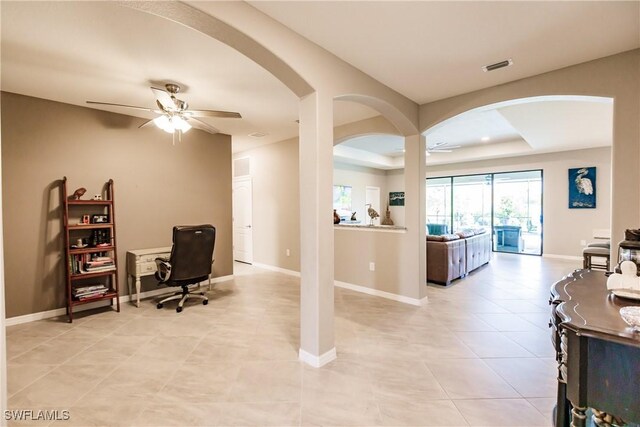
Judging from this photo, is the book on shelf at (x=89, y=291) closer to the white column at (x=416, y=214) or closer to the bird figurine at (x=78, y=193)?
the bird figurine at (x=78, y=193)

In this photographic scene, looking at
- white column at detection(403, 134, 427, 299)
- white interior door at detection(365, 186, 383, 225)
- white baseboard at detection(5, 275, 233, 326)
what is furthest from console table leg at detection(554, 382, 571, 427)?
white interior door at detection(365, 186, 383, 225)

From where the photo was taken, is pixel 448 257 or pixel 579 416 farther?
pixel 448 257

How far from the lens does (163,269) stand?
3.83 meters

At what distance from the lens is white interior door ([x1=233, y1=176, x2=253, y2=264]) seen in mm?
6641

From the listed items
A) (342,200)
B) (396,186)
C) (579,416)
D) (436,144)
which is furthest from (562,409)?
(396,186)

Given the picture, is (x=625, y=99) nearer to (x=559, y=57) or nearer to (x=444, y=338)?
(x=559, y=57)

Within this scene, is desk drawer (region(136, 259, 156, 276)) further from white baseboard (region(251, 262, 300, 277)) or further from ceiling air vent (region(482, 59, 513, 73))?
ceiling air vent (region(482, 59, 513, 73))

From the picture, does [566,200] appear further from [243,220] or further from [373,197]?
[243,220]

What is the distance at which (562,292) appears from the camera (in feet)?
5.41

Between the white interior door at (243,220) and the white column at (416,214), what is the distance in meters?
3.83

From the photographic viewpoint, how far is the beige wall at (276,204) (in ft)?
18.4

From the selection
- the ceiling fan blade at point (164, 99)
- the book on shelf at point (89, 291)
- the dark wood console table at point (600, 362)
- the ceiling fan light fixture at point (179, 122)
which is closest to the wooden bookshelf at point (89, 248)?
the book on shelf at point (89, 291)

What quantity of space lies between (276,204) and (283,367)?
3.92 metres

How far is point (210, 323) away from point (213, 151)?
3013mm
